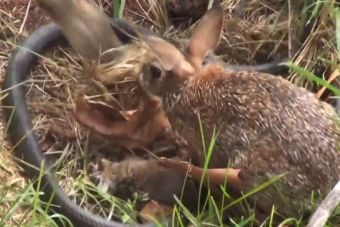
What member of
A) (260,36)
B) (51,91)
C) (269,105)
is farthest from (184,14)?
(269,105)

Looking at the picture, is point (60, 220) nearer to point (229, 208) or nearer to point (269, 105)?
point (229, 208)

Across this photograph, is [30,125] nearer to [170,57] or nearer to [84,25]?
[84,25]

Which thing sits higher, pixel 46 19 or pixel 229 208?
pixel 46 19

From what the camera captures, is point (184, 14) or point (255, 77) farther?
point (184, 14)

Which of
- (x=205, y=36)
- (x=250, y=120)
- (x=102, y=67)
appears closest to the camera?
(x=250, y=120)

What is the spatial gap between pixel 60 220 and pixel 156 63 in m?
0.60

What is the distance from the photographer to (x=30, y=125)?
136 inches

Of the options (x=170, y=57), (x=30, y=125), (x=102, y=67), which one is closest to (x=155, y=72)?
(x=170, y=57)

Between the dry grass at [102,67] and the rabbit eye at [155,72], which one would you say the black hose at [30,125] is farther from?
the rabbit eye at [155,72]

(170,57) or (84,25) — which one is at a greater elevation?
(84,25)

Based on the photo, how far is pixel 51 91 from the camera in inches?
→ 145

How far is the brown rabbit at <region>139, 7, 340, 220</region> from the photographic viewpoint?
306 cm

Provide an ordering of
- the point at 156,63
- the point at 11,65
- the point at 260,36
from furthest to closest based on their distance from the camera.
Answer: the point at 260,36 < the point at 11,65 < the point at 156,63

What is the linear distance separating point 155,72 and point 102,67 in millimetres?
311
